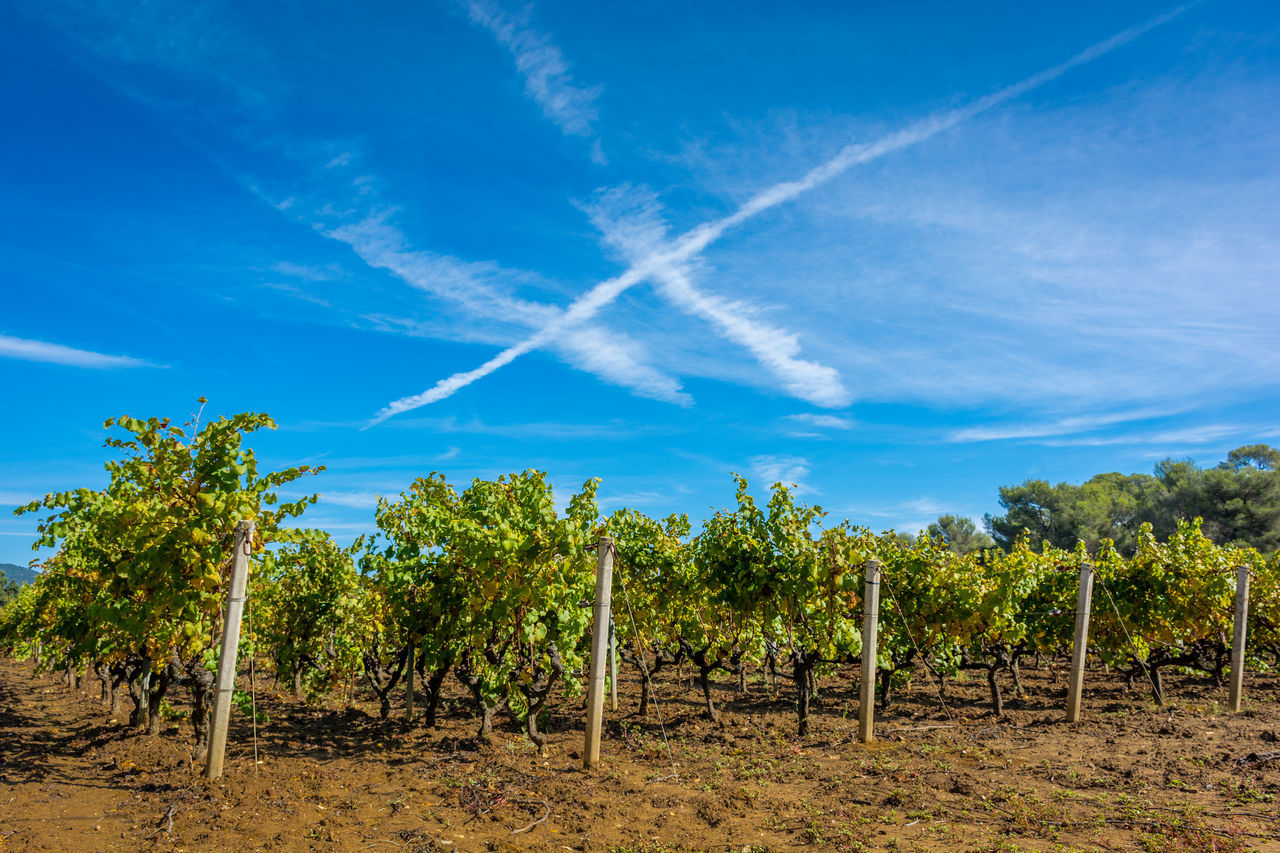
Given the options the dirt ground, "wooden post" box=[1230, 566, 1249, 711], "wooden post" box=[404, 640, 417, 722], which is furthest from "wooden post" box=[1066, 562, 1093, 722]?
"wooden post" box=[404, 640, 417, 722]

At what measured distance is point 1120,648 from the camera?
46.5 ft

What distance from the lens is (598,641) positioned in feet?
25.3

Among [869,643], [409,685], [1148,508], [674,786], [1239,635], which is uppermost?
[1148,508]

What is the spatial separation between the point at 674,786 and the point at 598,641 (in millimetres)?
1729

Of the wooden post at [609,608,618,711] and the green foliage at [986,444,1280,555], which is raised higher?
the green foliage at [986,444,1280,555]

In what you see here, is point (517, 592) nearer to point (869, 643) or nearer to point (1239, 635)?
point (869, 643)

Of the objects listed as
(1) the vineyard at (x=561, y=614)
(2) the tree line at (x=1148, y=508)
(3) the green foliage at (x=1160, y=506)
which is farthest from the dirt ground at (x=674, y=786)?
(3) the green foliage at (x=1160, y=506)

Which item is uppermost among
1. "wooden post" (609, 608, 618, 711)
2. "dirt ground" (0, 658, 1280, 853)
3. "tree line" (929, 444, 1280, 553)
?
"tree line" (929, 444, 1280, 553)

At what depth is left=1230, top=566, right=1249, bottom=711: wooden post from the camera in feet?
39.8

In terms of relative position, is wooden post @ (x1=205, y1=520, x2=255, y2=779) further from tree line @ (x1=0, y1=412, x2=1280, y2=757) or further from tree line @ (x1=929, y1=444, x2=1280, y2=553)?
tree line @ (x1=929, y1=444, x2=1280, y2=553)

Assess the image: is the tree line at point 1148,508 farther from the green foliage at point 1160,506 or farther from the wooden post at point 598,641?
the wooden post at point 598,641

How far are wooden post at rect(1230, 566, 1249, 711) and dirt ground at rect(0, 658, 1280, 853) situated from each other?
1.56 feet

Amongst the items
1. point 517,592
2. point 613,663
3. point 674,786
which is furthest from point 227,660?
A: point 674,786

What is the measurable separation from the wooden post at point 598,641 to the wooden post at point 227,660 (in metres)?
3.64
